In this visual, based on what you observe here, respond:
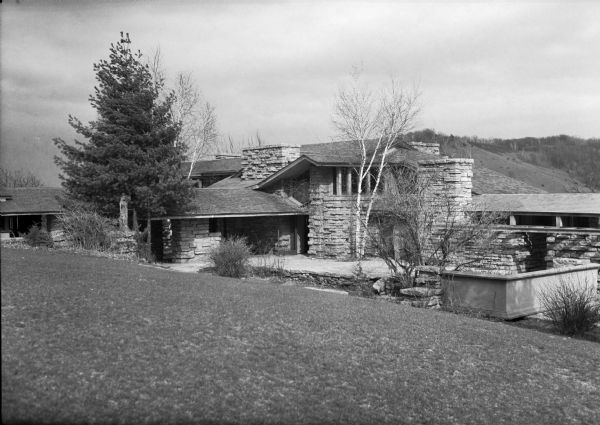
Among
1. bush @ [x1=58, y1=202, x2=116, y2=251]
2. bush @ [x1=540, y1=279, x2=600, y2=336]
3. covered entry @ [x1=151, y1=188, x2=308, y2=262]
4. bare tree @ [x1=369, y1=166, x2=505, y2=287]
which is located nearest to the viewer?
bush @ [x1=540, y1=279, x2=600, y2=336]

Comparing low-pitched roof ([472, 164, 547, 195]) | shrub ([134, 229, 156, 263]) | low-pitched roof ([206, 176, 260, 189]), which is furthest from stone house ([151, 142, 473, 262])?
low-pitched roof ([472, 164, 547, 195])

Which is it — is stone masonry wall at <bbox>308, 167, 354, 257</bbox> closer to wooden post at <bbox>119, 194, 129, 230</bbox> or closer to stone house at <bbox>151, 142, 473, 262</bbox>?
stone house at <bbox>151, 142, 473, 262</bbox>

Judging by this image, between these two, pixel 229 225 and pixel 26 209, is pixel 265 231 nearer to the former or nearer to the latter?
pixel 229 225

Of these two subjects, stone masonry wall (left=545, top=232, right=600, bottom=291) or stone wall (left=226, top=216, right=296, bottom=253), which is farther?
stone wall (left=226, top=216, right=296, bottom=253)

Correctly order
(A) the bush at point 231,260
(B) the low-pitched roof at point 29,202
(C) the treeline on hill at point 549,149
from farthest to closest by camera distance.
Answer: (C) the treeline on hill at point 549,149
(B) the low-pitched roof at point 29,202
(A) the bush at point 231,260

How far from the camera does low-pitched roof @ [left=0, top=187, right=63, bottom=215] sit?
31969 mm

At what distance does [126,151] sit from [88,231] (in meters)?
4.29

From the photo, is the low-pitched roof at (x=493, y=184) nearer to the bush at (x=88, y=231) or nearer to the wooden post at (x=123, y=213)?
the wooden post at (x=123, y=213)

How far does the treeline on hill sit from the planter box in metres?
54.1

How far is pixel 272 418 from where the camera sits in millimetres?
6816

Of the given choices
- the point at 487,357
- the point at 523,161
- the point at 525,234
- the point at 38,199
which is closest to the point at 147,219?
the point at 38,199

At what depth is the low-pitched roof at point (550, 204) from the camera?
2348cm

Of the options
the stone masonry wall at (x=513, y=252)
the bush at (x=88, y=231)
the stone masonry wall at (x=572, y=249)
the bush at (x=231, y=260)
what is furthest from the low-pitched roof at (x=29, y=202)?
the stone masonry wall at (x=572, y=249)

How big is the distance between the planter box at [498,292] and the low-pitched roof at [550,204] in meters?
7.80
